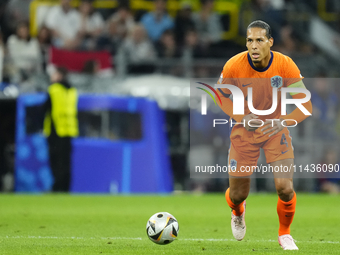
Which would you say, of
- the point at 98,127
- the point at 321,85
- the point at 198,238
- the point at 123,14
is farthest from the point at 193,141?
the point at 198,238

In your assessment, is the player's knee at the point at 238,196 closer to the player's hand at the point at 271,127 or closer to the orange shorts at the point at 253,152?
the orange shorts at the point at 253,152

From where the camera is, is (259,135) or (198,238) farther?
(198,238)

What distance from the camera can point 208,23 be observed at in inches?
643

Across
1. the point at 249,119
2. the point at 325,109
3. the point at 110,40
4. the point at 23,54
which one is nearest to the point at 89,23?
the point at 110,40

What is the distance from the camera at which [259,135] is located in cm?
594

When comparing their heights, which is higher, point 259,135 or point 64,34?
point 64,34

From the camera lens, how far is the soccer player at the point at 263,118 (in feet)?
18.8

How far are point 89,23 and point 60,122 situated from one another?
3.81 metres

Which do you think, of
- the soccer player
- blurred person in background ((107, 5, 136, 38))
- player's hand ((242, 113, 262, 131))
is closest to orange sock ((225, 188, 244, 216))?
the soccer player

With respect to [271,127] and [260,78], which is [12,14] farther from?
[271,127]

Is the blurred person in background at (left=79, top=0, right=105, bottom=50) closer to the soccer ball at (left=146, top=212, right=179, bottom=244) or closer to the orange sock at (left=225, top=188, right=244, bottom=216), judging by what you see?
the orange sock at (left=225, top=188, right=244, bottom=216)

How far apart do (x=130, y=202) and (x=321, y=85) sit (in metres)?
5.05

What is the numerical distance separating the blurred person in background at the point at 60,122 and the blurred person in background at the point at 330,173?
5.22 meters

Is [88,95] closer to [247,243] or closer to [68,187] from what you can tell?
[68,187]
